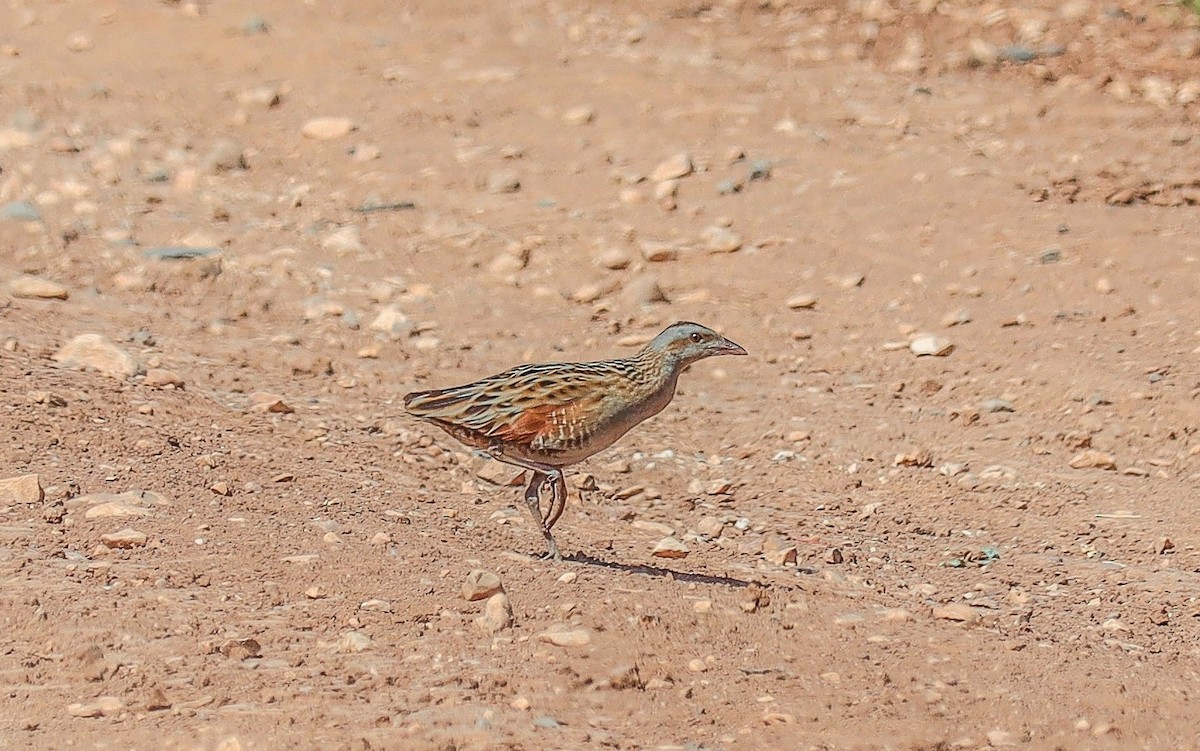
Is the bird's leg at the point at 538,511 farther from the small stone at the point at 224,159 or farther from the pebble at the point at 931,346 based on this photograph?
the small stone at the point at 224,159

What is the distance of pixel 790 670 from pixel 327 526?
2.01m

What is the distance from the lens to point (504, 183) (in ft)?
39.5

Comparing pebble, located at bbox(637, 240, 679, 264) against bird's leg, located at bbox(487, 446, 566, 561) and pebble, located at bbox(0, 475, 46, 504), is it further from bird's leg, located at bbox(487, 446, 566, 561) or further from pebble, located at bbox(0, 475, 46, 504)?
pebble, located at bbox(0, 475, 46, 504)

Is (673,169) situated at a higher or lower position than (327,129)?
higher

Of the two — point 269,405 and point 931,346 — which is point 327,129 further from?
point 931,346

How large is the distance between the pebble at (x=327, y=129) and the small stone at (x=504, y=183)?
4.69ft

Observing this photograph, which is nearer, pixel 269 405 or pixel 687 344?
pixel 687 344

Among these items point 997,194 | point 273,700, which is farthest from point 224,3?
point 273,700

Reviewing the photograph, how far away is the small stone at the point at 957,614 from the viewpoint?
6738 mm

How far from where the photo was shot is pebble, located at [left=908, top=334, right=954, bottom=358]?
9.82m

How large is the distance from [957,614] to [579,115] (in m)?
6.94

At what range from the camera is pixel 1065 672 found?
20.2 ft

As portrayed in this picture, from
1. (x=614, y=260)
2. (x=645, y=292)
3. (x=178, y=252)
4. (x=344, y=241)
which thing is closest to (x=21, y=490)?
(x=178, y=252)

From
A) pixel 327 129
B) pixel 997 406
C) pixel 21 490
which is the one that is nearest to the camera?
pixel 21 490
